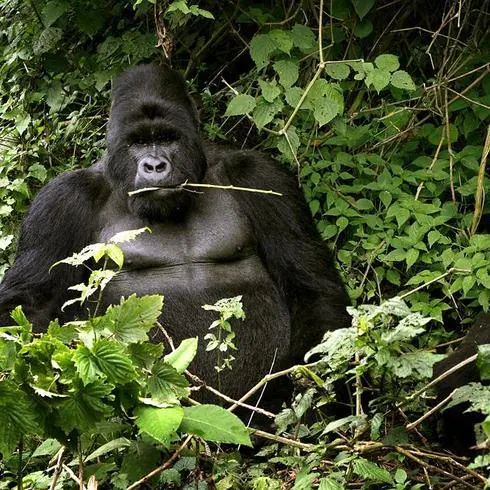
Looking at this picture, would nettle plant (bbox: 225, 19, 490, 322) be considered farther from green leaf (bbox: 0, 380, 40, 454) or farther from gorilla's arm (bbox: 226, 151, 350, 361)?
green leaf (bbox: 0, 380, 40, 454)

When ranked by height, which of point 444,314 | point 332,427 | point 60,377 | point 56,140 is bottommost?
point 444,314

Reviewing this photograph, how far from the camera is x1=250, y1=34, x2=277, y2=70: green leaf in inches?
188

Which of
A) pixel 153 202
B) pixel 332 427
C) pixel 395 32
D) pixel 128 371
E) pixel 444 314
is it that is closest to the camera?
pixel 128 371

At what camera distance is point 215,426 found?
283 cm

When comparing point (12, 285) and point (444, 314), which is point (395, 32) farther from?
point (12, 285)

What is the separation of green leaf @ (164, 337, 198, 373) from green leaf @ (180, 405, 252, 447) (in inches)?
5.4

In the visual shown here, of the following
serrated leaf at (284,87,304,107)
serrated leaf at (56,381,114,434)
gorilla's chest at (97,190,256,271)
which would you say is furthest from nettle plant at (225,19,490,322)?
serrated leaf at (56,381,114,434)

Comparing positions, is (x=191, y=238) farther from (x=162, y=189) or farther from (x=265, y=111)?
(x=265, y=111)

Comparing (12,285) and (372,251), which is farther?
(372,251)

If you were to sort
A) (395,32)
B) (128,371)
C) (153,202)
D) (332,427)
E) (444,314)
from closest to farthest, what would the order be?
(128,371) → (332,427) → (153,202) → (444,314) → (395,32)

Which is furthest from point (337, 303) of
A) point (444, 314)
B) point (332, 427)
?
point (332, 427)

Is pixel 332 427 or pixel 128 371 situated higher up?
pixel 128 371

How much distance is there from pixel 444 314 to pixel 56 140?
2207 mm

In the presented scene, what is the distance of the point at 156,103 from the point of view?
4.47 metres
